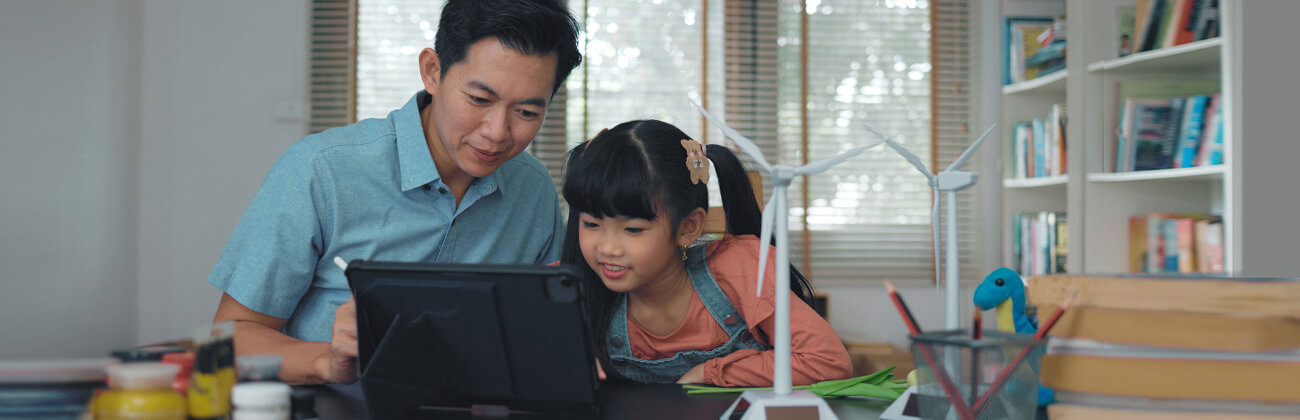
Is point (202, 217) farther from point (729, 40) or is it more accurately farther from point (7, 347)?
point (729, 40)

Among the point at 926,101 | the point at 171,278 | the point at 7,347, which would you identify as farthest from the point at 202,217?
the point at 926,101

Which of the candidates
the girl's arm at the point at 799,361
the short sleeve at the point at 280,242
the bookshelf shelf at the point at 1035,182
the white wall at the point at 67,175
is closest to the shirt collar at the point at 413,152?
the short sleeve at the point at 280,242

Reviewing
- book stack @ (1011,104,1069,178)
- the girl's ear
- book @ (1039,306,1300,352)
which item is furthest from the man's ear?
book stack @ (1011,104,1069,178)

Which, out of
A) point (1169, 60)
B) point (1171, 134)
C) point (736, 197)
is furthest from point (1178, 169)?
point (736, 197)

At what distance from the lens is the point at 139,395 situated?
65 cm

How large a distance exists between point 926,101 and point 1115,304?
3.12 m

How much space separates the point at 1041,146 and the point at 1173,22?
2.56ft

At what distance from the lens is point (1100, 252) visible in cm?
284

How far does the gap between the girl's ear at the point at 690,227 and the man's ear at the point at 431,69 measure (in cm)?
47

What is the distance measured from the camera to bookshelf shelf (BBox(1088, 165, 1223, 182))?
2413 millimetres

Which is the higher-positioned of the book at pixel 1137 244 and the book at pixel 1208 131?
the book at pixel 1208 131

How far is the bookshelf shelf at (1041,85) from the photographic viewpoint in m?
3.08

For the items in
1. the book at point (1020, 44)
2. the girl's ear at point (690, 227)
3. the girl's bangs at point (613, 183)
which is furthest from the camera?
the book at point (1020, 44)

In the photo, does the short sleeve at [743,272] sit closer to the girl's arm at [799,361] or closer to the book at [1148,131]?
the girl's arm at [799,361]
